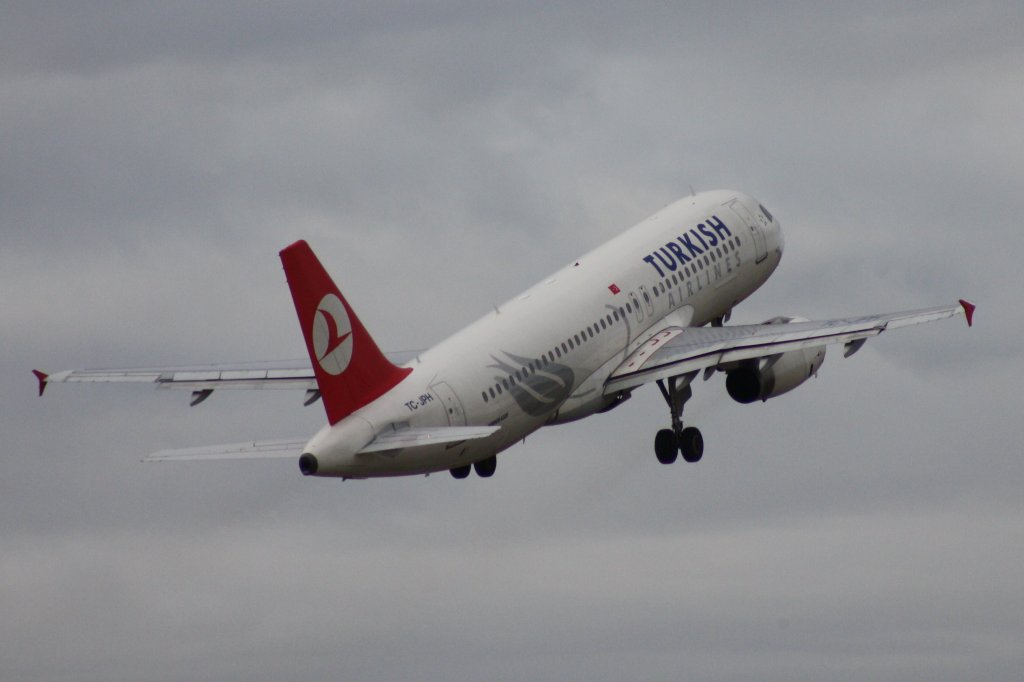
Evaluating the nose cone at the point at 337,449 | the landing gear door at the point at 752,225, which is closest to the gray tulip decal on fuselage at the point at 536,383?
the nose cone at the point at 337,449

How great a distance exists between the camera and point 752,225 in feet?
276

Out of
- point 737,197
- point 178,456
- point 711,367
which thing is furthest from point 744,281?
point 178,456

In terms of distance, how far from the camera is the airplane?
211 feet

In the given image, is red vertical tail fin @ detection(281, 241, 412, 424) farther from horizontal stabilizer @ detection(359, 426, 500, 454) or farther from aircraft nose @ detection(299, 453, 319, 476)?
aircraft nose @ detection(299, 453, 319, 476)

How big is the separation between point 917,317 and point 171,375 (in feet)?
76.1

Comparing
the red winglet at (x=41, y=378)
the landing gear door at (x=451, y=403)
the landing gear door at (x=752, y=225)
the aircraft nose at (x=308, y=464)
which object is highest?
the landing gear door at (x=752, y=225)

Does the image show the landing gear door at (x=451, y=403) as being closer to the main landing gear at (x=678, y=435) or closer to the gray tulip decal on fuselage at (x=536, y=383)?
the gray tulip decal on fuselage at (x=536, y=383)

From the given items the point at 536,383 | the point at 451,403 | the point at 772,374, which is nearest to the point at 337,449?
the point at 451,403

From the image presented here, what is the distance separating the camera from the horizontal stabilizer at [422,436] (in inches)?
2504

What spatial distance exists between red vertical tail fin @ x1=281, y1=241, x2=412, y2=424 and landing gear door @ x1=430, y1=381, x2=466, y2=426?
1668mm

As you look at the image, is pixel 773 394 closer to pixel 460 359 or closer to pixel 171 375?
pixel 460 359

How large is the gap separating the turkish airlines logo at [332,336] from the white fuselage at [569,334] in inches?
60.8

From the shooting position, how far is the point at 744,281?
274ft

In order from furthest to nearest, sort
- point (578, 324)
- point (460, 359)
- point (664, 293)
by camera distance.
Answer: point (664, 293) → point (578, 324) → point (460, 359)
